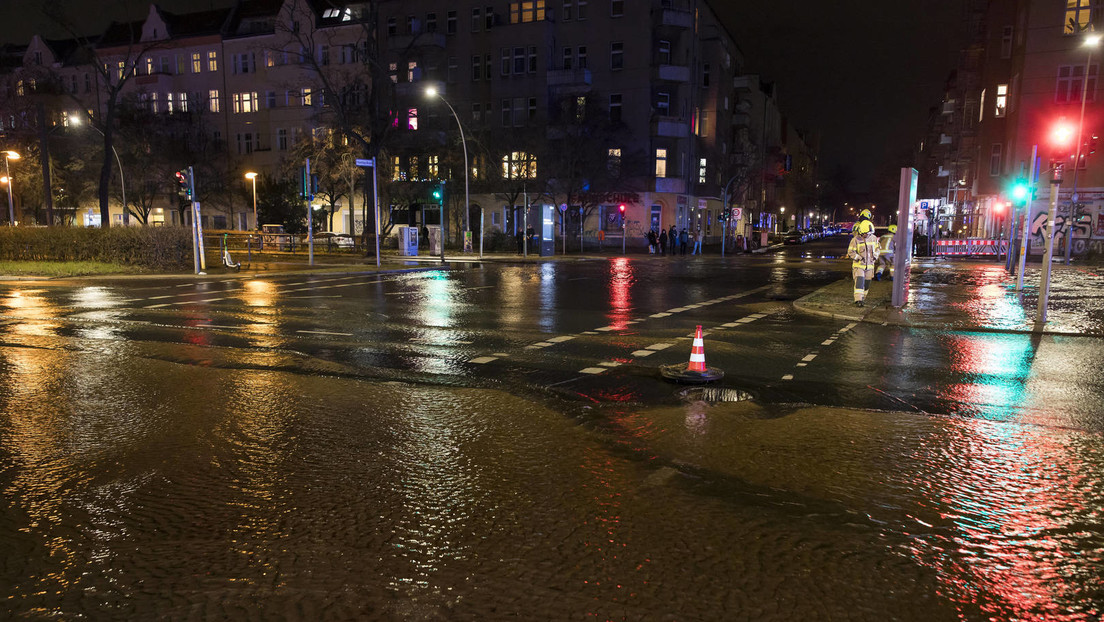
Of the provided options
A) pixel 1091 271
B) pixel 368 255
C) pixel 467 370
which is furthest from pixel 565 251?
pixel 467 370

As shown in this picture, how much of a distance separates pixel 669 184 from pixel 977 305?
37104 mm

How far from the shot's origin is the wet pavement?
11.0 feet

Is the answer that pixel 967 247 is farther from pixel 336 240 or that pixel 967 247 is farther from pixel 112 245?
pixel 112 245

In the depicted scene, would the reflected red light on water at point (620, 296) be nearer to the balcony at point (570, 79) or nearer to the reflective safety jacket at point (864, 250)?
the reflective safety jacket at point (864, 250)

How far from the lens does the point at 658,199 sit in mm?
52344

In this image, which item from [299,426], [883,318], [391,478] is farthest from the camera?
[883,318]

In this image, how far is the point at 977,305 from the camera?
1553 cm

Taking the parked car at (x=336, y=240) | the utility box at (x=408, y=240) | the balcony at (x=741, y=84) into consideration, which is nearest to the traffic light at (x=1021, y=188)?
the utility box at (x=408, y=240)

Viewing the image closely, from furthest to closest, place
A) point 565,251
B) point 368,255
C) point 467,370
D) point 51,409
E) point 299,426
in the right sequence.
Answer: point 565,251 → point 368,255 → point 467,370 → point 51,409 → point 299,426

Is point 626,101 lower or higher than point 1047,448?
higher

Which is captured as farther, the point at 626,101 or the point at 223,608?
the point at 626,101

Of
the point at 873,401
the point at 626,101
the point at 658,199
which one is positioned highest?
the point at 626,101

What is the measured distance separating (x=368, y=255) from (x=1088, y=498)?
118ft

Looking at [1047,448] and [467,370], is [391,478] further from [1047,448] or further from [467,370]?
[1047,448]
